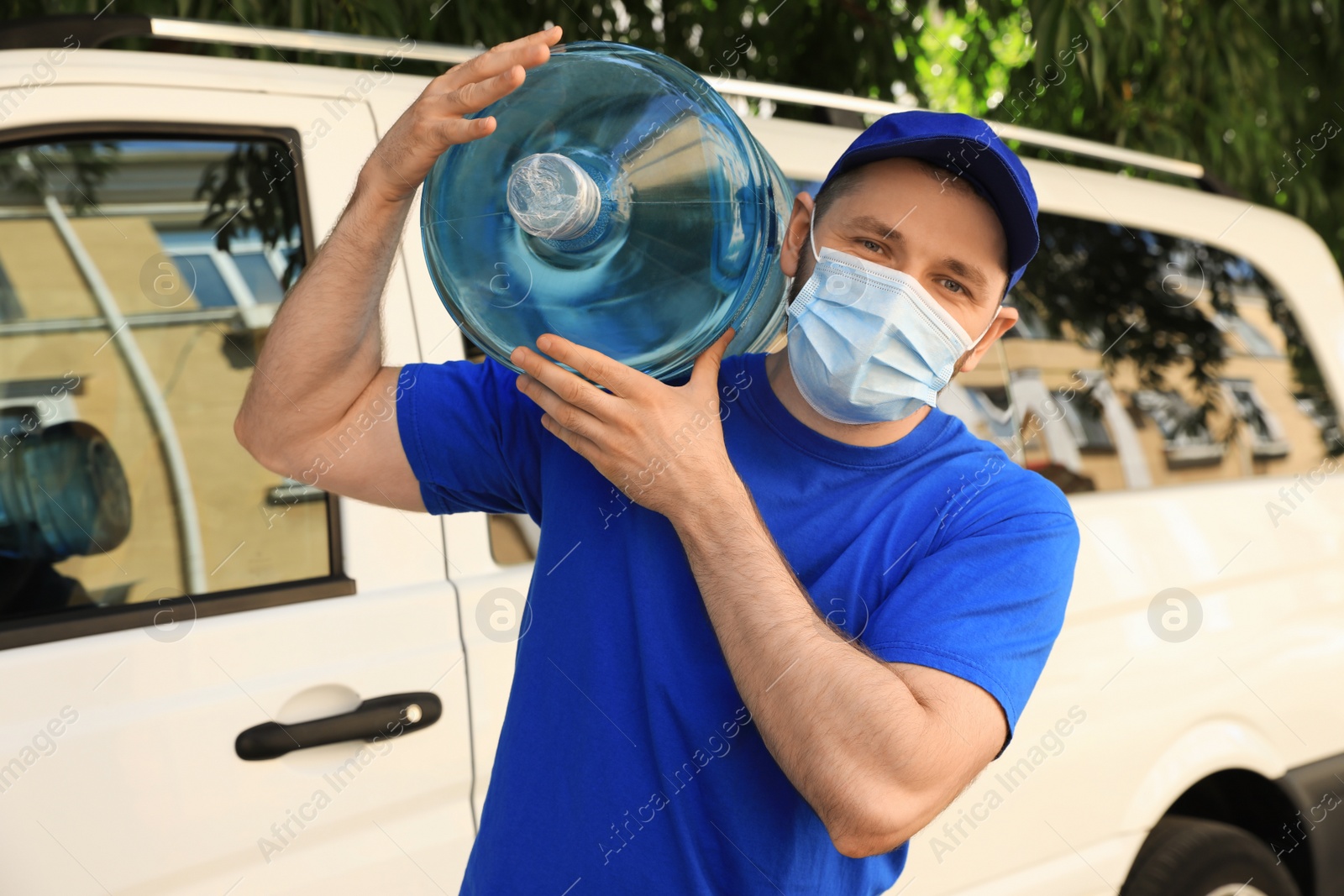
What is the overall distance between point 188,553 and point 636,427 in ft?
3.46

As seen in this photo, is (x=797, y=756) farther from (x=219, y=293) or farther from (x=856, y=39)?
(x=856, y=39)

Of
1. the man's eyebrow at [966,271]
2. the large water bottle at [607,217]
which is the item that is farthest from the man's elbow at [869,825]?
the man's eyebrow at [966,271]

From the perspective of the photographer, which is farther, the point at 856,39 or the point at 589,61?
the point at 856,39

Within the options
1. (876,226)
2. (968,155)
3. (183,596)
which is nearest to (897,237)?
(876,226)

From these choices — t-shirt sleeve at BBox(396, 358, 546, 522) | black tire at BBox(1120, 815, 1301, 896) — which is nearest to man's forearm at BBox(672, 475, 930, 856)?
t-shirt sleeve at BBox(396, 358, 546, 522)

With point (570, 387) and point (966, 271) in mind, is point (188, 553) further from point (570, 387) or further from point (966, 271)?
point (966, 271)

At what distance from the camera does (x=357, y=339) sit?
145cm

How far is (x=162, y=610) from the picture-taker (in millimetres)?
1777

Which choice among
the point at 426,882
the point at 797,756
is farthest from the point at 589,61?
the point at 426,882

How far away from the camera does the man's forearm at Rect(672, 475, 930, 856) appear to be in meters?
1.14

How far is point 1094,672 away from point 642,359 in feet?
5.73

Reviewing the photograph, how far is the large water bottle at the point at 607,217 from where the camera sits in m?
1.32

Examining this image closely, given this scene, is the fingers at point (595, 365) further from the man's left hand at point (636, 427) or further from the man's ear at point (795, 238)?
the man's ear at point (795, 238)

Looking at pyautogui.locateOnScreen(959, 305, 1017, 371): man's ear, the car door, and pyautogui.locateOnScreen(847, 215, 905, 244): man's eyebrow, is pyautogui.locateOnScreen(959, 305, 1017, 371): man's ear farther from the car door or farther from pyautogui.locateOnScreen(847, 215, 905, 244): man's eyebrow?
the car door
